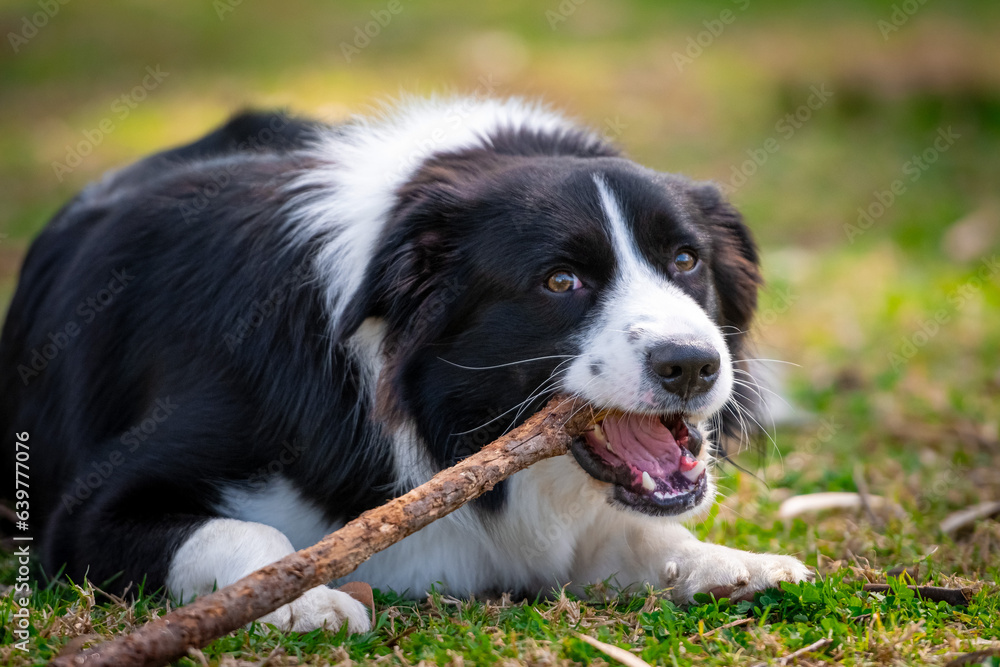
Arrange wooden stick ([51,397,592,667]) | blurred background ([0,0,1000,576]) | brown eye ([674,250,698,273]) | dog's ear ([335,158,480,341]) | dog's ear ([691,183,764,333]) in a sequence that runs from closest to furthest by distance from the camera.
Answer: wooden stick ([51,397,592,667]) < dog's ear ([335,158,480,341]) < brown eye ([674,250,698,273]) < dog's ear ([691,183,764,333]) < blurred background ([0,0,1000,576])

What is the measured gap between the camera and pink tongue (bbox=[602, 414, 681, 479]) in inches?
121

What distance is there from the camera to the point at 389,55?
13.7 metres

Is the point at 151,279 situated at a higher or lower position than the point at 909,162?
higher

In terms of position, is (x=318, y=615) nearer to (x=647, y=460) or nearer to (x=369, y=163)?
(x=647, y=460)

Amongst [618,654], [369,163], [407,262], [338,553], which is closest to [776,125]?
[369,163]

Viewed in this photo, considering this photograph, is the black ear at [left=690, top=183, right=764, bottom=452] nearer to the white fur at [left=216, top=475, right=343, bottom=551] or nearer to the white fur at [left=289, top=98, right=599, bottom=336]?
the white fur at [left=289, top=98, right=599, bottom=336]

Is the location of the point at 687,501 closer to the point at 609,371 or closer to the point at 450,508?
the point at 609,371

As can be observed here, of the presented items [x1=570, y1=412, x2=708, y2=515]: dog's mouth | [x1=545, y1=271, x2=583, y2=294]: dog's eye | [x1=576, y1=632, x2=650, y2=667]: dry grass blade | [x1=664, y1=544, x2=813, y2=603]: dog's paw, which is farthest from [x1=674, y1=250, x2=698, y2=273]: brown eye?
[x1=576, y1=632, x2=650, y2=667]: dry grass blade

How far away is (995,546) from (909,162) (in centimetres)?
733

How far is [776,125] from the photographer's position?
1167 centimetres

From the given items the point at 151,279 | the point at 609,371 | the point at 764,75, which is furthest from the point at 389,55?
the point at 609,371

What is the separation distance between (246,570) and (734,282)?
6.01 feet

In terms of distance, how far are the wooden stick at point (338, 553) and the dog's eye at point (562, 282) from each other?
327 millimetres

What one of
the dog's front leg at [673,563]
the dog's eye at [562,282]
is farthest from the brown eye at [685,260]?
the dog's front leg at [673,563]
